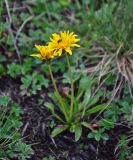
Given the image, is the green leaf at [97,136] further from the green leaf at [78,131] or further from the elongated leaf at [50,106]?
the elongated leaf at [50,106]

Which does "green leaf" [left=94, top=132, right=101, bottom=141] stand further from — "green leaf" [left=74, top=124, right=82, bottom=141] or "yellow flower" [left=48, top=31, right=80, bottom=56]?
"yellow flower" [left=48, top=31, right=80, bottom=56]

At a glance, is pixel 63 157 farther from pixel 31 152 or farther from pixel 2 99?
pixel 2 99

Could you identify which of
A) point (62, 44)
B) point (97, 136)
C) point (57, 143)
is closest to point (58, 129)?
point (57, 143)

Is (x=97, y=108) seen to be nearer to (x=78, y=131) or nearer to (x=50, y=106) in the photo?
(x=78, y=131)

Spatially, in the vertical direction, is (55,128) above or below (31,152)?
above

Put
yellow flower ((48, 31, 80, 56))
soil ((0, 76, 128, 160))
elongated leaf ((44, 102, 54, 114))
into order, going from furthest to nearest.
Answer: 1. elongated leaf ((44, 102, 54, 114))
2. soil ((0, 76, 128, 160))
3. yellow flower ((48, 31, 80, 56))

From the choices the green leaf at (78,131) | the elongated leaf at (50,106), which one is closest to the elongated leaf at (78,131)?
the green leaf at (78,131)

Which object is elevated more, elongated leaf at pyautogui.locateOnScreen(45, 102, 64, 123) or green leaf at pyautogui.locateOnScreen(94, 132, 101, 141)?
elongated leaf at pyautogui.locateOnScreen(45, 102, 64, 123)

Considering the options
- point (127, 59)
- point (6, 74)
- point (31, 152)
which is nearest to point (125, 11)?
point (127, 59)

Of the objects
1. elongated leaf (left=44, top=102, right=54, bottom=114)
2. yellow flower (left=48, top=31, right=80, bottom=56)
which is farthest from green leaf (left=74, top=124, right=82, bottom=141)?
yellow flower (left=48, top=31, right=80, bottom=56)
